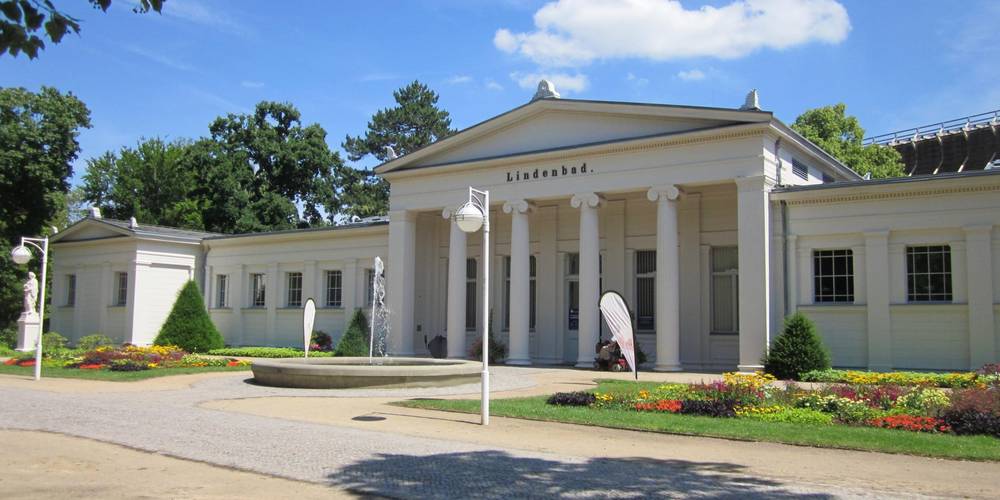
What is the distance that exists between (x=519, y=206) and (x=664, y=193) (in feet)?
18.1

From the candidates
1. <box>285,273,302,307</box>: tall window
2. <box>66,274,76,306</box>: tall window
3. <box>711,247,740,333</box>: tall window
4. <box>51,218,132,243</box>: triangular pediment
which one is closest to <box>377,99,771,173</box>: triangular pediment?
<box>711,247,740,333</box>: tall window

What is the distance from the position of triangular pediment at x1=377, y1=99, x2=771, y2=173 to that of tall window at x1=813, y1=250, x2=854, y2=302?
4697mm

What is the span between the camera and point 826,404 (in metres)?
14.6

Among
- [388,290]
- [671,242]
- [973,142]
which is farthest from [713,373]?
[973,142]

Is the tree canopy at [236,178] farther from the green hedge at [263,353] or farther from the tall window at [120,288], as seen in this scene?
the green hedge at [263,353]

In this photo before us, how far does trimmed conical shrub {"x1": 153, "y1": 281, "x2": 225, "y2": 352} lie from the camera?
3444 cm

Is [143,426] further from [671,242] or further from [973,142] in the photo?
[973,142]

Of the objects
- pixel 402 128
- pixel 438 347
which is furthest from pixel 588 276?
pixel 402 128

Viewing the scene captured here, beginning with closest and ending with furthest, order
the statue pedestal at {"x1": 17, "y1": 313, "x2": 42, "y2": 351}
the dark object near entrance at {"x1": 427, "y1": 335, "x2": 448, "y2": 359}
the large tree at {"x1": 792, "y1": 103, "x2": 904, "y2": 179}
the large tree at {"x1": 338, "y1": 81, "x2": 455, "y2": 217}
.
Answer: the dark object near entrance at {"x1": 427, "y1": 335, "x2": 448, "y2": 359} < the statue pedestal at {"x1": 17, "y1": 313, "x2": 42, "y2": 351} < the large tree at {"x1": 792, "y1": 103, "x2": 904, "y2": 179} < the large tree at {"x1": 338, "y1": 81, "x2": 455, "y2": 217}

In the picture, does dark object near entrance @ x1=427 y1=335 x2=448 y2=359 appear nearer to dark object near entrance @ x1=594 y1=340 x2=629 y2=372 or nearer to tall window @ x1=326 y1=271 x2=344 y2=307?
tall window @ x1=326 y1=271 x2=344 y2=307

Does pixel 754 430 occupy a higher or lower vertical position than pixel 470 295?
lower

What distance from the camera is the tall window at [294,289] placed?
3825 centimetres

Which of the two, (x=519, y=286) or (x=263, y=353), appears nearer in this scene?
(x=519, y=286)

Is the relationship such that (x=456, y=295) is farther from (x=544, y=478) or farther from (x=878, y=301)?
(x=544, y=478)
